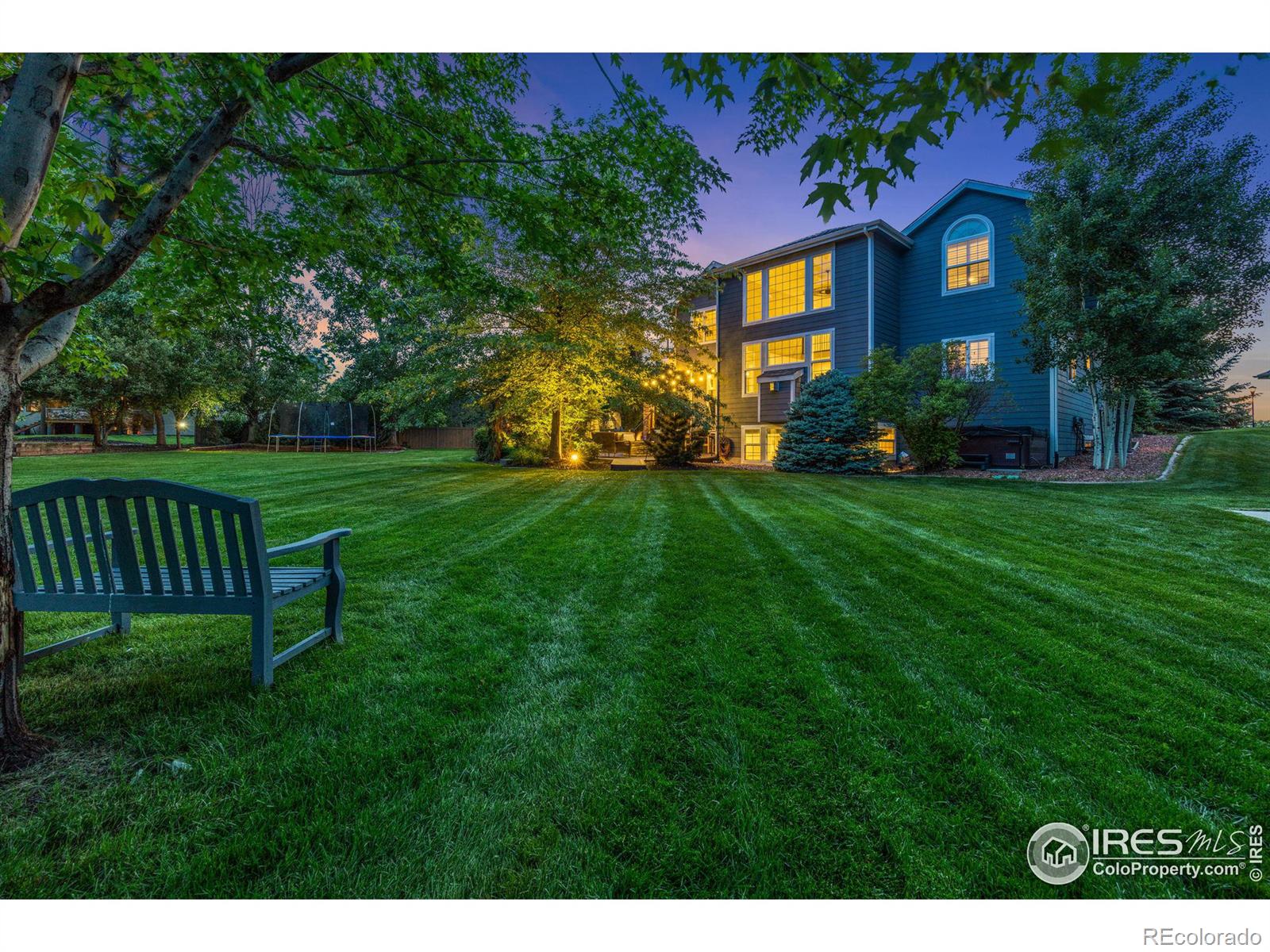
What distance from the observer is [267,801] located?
63.0 inches

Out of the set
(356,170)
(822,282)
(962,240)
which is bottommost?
(356,170)

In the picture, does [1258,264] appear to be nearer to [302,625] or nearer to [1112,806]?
[1112,806]

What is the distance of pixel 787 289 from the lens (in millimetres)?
16672

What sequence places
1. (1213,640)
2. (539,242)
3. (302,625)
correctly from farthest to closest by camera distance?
1. (539,242)
2. (302,625)
3. (1213,640)

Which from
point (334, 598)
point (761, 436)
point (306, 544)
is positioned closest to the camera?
point (306, 544)

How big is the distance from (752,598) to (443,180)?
12.9 ft

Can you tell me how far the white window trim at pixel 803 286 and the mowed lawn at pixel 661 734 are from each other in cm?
1280

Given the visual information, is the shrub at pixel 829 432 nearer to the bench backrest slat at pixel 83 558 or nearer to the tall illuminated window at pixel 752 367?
the tall illuminated window at pixel 752 367

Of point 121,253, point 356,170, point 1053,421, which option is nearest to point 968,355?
point 1053,421

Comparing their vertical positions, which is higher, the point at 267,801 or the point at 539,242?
the point at 539,242

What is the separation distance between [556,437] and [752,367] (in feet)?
24.4

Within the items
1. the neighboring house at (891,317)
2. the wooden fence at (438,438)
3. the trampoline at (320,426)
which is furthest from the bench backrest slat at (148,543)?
the wooden fence at (438,438)

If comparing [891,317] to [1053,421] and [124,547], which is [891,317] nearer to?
[1053,421]
